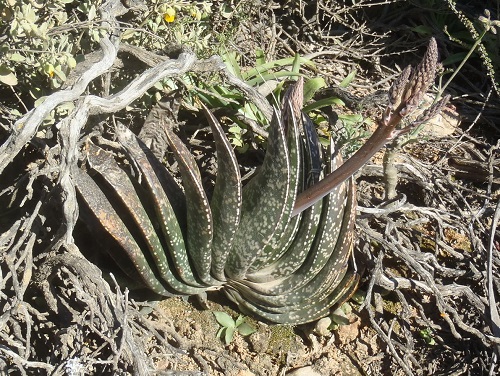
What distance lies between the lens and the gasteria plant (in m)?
2.06

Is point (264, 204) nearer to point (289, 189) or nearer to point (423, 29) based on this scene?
point (289, 189)

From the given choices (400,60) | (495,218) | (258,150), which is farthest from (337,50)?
(495,218)

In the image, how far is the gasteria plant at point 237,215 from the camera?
206cm

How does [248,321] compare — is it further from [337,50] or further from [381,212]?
[337,50]

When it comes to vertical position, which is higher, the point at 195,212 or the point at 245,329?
the point at 195,212

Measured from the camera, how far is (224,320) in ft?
8.45

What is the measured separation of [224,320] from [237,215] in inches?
24.4

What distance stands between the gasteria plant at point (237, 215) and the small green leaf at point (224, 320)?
0.18 m

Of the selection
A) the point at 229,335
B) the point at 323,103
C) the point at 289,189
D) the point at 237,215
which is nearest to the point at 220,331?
the point at 229,335

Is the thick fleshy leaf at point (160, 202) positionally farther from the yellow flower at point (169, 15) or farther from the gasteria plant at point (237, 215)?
the yellow flower at point (169, 15)

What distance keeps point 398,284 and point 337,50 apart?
1563 millimetres

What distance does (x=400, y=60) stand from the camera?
12.8ft

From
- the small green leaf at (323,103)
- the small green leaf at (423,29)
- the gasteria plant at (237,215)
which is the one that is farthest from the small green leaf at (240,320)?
the small green leaf at (423,29)

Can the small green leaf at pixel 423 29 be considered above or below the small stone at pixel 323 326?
above
